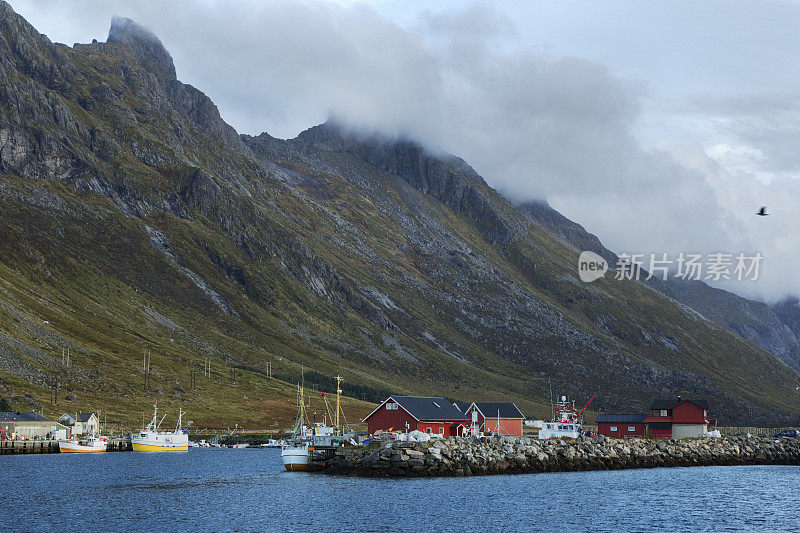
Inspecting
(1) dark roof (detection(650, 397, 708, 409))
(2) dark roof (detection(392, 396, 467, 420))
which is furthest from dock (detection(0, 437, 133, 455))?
(1) dark roof (detection(650, 397, 708, 409))

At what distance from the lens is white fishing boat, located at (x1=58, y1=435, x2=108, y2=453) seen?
162 m

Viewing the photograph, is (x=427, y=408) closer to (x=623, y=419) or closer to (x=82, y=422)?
(x=623, y=419)

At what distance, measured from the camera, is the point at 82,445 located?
163375mm

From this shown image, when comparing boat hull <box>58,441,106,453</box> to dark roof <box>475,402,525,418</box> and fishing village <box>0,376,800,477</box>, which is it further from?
dark roof <box>475,402,525,418</box>

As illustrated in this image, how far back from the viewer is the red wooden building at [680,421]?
545 feet

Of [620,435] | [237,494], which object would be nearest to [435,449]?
[237,494]

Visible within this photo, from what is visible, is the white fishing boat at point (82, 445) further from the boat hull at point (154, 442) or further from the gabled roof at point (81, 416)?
the gabled roof at point (81, 416)

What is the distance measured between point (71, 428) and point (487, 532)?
135 metres

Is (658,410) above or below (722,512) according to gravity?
above

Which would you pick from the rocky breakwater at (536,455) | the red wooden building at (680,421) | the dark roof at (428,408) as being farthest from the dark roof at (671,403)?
the dark roof at (428,408)

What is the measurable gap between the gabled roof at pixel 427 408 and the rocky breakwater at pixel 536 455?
16151 mm

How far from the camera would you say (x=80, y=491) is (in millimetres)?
91562

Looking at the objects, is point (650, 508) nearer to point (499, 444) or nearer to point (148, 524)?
point (499, 444)

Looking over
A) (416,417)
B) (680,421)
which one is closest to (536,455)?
(416,417)
